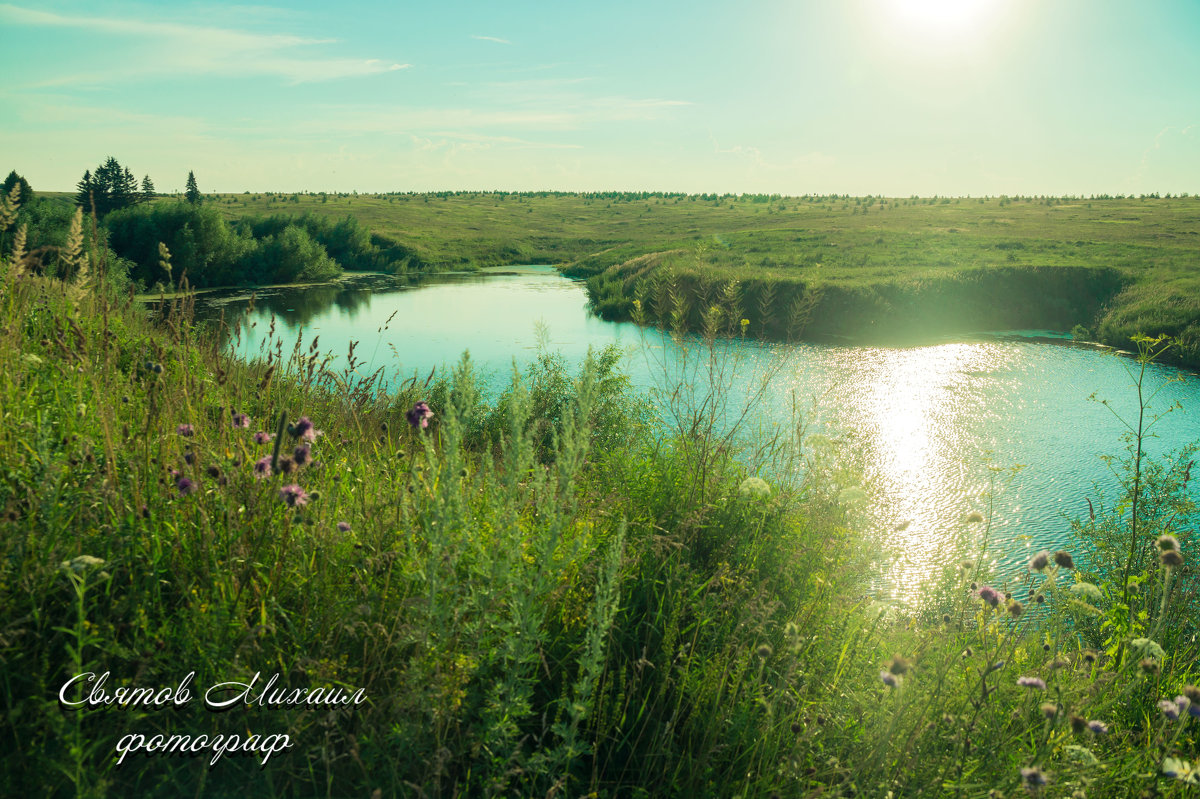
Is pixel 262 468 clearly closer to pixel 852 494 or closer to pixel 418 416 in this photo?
pixel 418 416

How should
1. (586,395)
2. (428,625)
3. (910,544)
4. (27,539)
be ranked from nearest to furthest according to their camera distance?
(428,625), (27,539), (586,395), (910,544)

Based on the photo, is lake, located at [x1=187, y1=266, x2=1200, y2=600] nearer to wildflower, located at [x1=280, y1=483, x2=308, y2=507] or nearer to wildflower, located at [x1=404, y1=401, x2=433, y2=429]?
wildflower, located at [x1=404, y1=401, x2=433, y2=429]

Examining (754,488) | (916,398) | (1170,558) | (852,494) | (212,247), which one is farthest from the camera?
(212,247)

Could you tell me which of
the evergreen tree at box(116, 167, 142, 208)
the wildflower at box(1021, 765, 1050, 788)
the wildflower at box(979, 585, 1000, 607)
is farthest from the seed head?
the evergreen tree at box(116, 167, 142, 208)

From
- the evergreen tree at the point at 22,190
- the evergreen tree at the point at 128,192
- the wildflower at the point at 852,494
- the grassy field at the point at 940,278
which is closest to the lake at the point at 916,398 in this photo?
the wildflower at the point at 852,494

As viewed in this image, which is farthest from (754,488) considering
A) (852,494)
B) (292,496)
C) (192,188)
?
(192,188)

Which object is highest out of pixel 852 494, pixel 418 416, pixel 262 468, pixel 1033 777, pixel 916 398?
pixel 418 416

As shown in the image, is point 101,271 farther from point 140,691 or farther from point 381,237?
point 381,237

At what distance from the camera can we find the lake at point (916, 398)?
6859 mm

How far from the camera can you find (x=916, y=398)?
1238 centimetres

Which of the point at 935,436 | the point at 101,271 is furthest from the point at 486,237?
the point at 101,271

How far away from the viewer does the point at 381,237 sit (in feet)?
144

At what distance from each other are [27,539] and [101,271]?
2.24 metres

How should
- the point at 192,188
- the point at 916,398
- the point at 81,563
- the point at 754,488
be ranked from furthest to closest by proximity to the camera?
the point at 192,188
the point at 916,398
the point at 754,488
the point at 81,563
